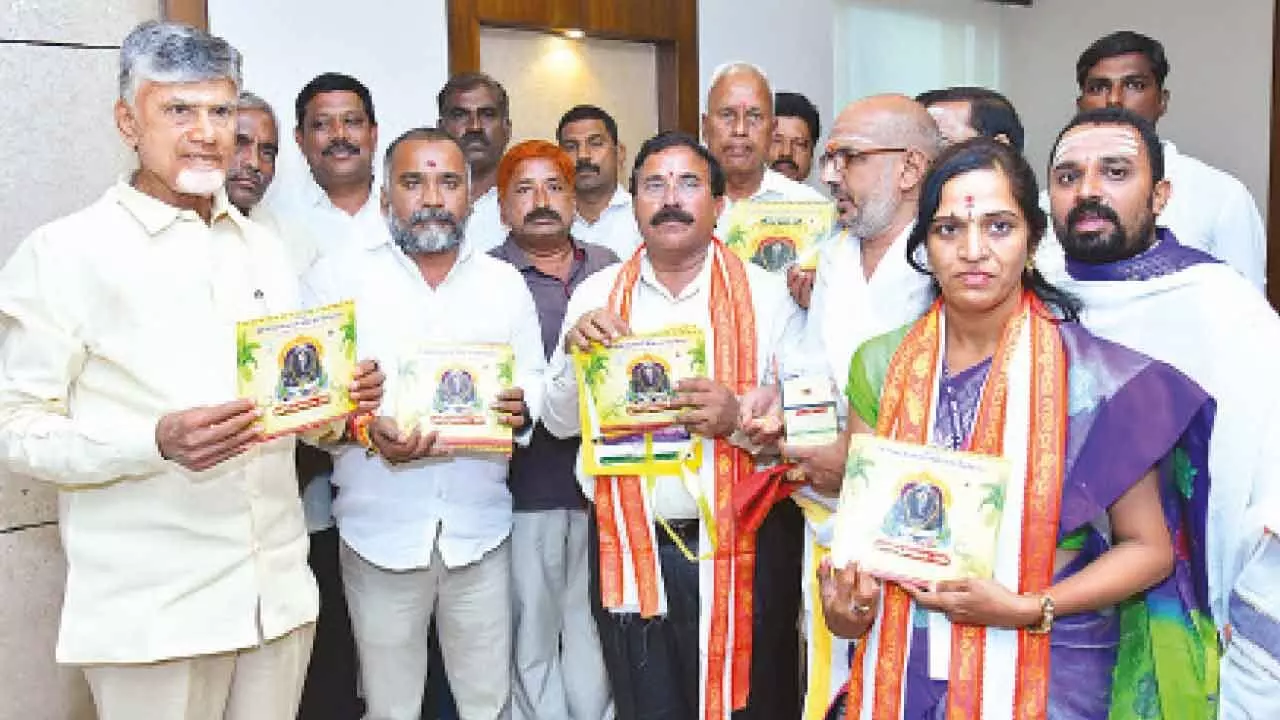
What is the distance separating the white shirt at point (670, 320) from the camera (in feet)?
10.6

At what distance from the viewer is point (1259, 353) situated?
7.72 ft

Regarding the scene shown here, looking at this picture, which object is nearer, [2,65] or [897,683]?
[897,683]

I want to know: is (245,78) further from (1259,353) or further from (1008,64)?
(1008,64)

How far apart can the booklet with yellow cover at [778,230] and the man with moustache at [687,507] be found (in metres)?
0.40

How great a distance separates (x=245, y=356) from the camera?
246 cm

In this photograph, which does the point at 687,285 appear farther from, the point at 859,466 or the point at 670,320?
the point at 859,466

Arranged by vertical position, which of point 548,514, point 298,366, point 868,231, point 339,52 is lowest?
point 548,514

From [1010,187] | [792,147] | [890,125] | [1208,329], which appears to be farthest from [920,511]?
[792,147]

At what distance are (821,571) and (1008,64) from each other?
821 centimetres

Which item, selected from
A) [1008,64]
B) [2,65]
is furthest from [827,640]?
[1008,64]

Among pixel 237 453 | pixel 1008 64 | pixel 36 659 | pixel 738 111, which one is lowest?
pixel 36 659

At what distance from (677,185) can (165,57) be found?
1379 mm

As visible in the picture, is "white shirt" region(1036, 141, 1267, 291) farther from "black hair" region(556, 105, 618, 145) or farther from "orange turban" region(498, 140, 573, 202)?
"black hair" region(556, 105, 618, 145)

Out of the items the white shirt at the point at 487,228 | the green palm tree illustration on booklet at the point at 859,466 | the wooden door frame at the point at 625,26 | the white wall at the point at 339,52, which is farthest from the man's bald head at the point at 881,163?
the wooden door frame at the point at 625,26
